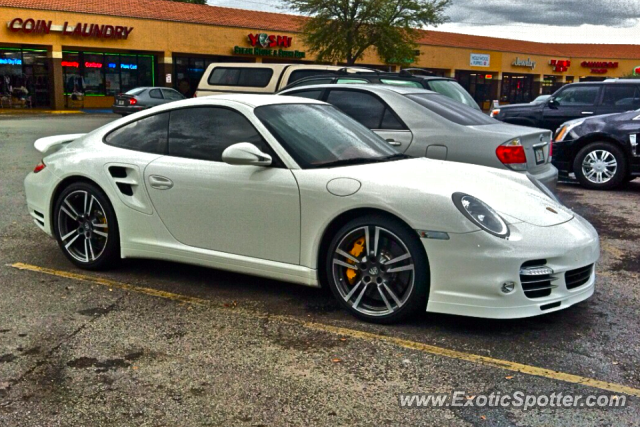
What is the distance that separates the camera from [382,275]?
4.16 meters

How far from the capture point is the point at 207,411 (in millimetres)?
3139

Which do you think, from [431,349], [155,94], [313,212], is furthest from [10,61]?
[431,349]

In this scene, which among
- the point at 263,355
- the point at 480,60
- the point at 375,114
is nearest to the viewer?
the point at 263,355

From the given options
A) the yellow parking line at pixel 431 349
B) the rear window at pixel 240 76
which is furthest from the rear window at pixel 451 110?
the rear window at pixel 240 76

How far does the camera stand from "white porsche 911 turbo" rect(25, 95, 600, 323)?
13.0 feet

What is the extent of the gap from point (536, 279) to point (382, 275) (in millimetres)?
913

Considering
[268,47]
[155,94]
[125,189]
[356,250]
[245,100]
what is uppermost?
[268,47]

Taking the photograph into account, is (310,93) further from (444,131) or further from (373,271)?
(373,271)

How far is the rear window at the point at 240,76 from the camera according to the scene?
1423 cm

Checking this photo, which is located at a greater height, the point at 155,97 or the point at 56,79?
the point at 56,79

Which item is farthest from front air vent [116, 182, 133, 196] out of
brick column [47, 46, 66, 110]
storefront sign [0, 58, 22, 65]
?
storefront sign [0, 58, 22, 65]

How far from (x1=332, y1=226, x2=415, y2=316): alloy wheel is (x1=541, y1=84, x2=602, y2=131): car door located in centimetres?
1084

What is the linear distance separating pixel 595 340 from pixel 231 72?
39.0 feet

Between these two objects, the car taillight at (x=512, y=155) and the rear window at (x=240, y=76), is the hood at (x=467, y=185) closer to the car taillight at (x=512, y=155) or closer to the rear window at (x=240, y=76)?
the car taillight at (x=512, y=155)
